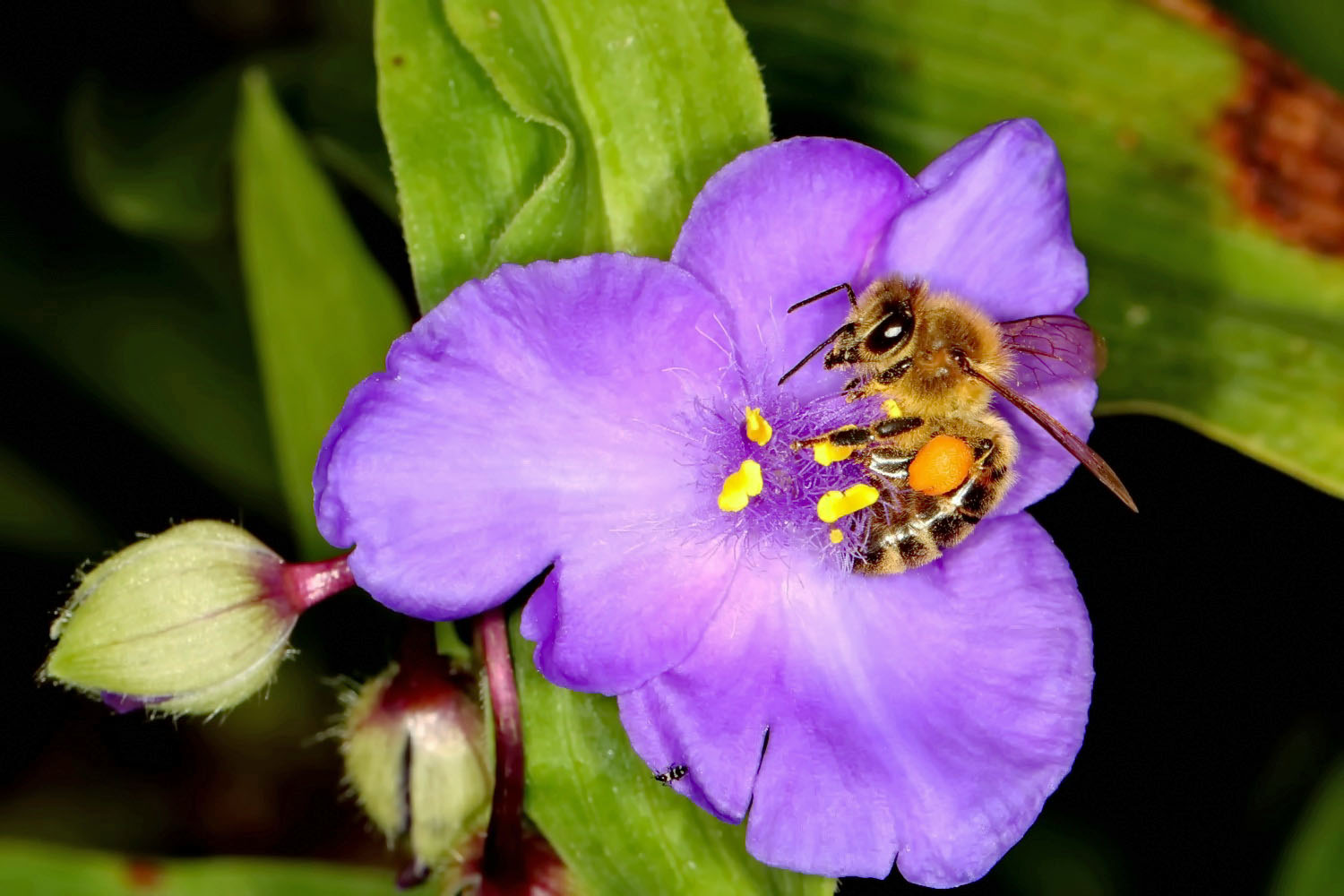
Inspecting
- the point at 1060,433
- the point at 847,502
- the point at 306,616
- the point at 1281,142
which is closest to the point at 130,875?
the point at 306,616

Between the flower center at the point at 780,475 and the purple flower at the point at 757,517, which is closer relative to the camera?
the purple flower at the point at 757,517

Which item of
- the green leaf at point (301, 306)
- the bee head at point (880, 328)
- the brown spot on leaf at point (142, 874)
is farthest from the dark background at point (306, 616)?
the bee head at point (880, 328)

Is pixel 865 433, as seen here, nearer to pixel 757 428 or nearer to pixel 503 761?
pixel 757 428

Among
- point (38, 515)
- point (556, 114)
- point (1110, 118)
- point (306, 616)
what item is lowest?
point (306, 616)

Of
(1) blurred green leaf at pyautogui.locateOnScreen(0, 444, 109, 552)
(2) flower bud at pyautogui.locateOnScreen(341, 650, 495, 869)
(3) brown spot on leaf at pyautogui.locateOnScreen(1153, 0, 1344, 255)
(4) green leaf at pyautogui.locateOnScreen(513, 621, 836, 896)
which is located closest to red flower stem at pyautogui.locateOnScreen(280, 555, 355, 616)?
(2) flower bud at pyautogui.locateOnScreen(341, 650, 495, 869)

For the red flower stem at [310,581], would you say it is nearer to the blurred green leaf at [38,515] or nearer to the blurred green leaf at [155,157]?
the blurred green leaf at [155,157]

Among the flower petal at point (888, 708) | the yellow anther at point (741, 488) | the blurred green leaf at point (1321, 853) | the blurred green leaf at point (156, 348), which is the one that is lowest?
the blurred green leaf at point (1321, 853)

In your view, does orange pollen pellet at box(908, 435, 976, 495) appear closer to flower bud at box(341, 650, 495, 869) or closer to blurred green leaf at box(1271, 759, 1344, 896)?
flower bud at box(341, 650, 495, 869)
